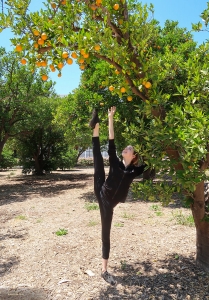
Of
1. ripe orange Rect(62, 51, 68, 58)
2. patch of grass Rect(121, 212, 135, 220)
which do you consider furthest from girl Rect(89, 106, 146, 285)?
patch of grass Rect(121, 212, 135, 220)

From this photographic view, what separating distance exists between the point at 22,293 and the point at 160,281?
65.3 inches

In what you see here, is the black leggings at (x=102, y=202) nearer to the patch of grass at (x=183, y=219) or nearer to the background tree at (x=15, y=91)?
the patch of grass at (x=183, y=219)

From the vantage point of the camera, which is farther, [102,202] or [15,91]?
[15,91]

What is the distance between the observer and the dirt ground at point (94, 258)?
11.1ft

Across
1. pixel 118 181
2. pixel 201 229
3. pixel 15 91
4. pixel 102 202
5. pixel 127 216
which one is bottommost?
pixel 127 216

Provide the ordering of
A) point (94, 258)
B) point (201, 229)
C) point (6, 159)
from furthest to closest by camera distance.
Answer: point (6, 159), point (94, 258), point (201, 229)

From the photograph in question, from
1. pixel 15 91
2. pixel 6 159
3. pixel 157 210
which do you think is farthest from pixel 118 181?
pixel 6 159

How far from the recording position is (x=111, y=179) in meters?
3.45

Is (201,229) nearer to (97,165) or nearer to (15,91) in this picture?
(97,165)

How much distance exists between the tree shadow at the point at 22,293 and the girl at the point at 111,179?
793 millimetres

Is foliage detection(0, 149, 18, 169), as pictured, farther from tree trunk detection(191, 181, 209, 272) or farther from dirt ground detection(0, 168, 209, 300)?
tree trunk detection(191, 181, 209, 272)

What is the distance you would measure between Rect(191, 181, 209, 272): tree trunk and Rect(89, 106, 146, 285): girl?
78 cm

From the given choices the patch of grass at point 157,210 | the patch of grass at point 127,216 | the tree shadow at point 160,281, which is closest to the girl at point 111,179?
the tree shadow at point 160,281

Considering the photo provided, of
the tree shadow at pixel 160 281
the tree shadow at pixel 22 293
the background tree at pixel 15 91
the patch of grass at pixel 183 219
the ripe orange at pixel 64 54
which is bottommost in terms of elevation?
the tree shadow at pixel 22 293
